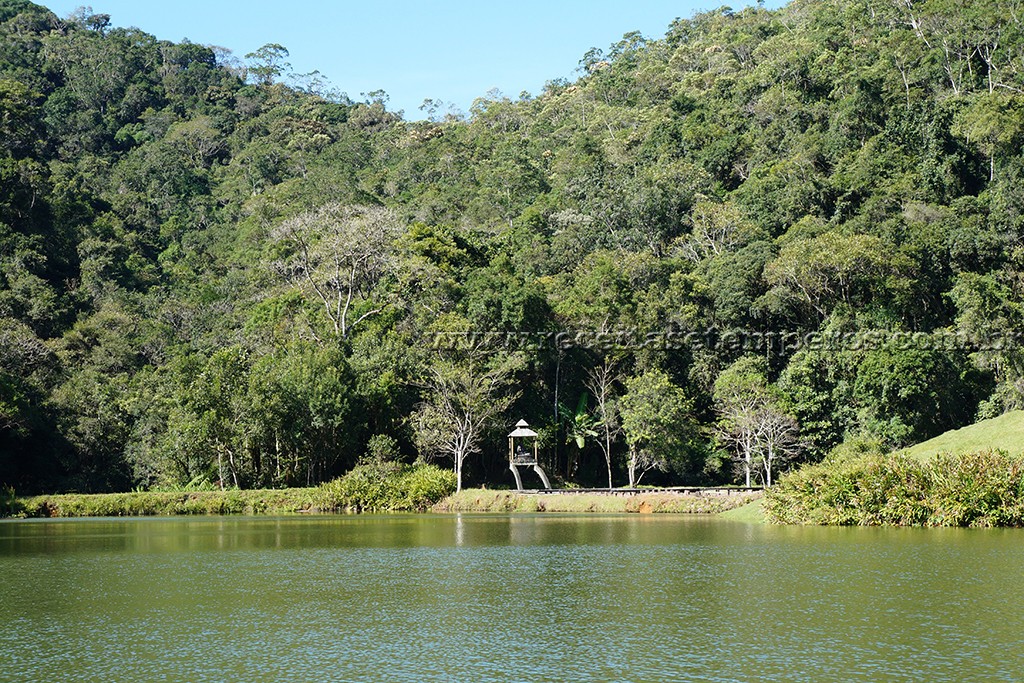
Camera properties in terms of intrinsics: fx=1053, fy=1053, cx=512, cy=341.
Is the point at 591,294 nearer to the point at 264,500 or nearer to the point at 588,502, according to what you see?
the point at 588,502

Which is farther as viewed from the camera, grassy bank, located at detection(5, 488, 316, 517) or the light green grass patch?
grassy bank, located at detection(5, 488, 316, 517)

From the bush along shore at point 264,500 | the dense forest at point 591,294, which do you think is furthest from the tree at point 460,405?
the bush along shore at point 264,500

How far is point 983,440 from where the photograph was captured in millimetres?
33406

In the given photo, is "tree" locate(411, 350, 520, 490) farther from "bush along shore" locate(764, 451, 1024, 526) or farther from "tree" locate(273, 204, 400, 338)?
"bush along shore" locate(764, 451, 1024, 526)

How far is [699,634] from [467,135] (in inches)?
3356

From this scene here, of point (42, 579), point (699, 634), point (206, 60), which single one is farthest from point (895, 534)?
point (206, 60)

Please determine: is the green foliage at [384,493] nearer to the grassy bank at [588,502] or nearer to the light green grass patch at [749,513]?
the grassy bank at [588,502]

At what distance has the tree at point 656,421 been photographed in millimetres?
47219

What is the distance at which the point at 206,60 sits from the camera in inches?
4847

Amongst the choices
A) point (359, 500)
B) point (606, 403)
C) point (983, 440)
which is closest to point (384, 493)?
point (359, 500)

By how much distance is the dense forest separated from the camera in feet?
154

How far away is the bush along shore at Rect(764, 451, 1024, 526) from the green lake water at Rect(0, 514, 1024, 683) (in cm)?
138

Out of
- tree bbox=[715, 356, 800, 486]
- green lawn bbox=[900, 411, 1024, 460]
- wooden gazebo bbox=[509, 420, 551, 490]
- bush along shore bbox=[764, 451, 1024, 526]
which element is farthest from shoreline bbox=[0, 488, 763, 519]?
green lawn bbox=[900, 411, 1024, 460]

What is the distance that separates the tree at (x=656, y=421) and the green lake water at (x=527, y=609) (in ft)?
59.3
